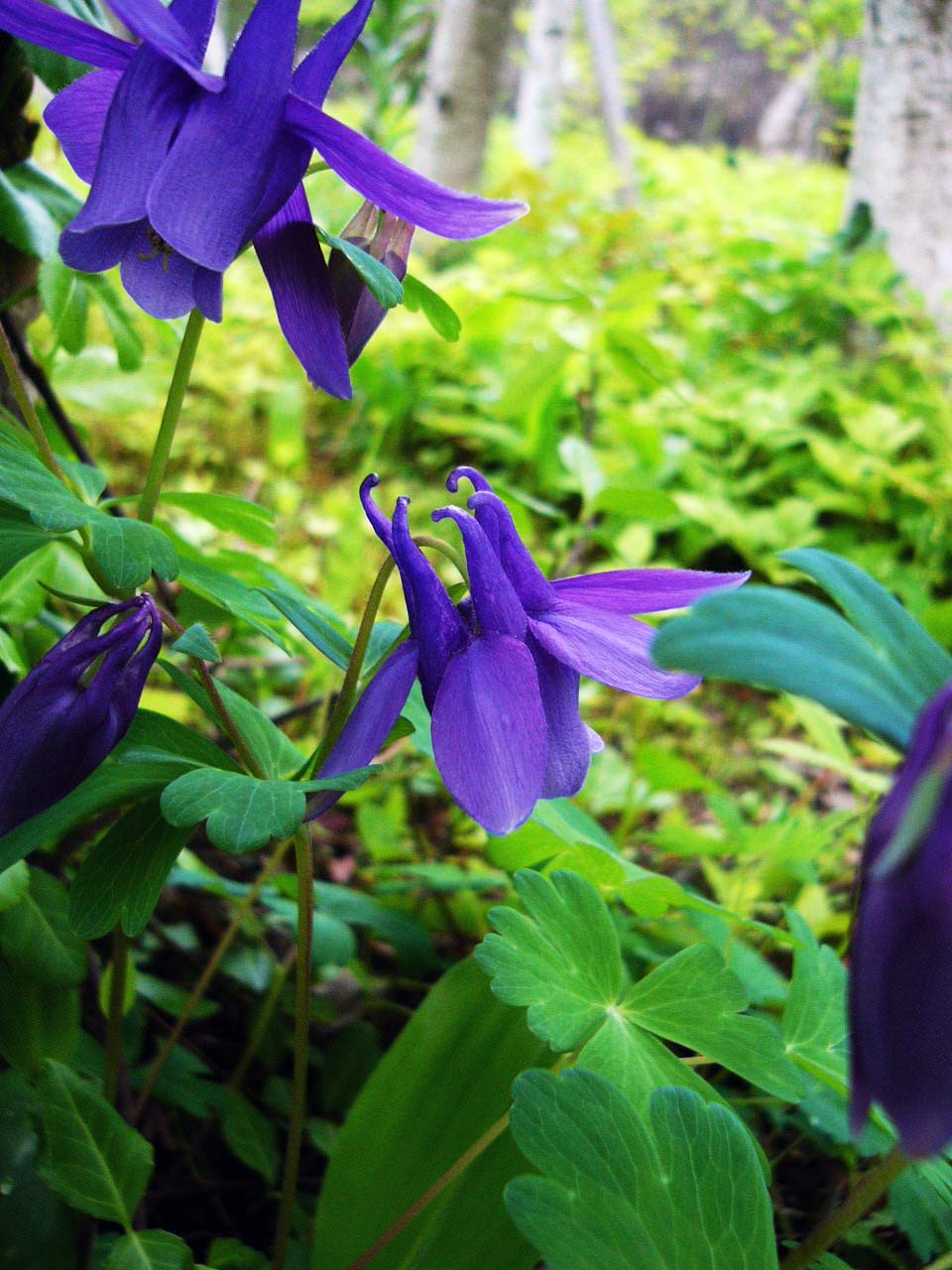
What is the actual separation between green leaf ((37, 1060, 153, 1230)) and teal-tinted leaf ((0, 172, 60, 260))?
66 centimetres

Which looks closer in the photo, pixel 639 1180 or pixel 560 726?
pixel 639 1180

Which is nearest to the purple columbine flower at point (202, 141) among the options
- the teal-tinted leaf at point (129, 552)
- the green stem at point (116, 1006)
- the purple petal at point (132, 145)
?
the purple petal at point (132, 145)

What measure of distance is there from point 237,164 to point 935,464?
235 centimetres

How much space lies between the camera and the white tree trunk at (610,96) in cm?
500

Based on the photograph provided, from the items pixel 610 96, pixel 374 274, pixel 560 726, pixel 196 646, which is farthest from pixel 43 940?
pixel 610 96

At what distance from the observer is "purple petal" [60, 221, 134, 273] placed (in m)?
0.57

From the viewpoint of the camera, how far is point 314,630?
0.64 meters

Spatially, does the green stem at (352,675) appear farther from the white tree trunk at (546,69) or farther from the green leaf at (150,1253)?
the white tree trunk at (546,69)

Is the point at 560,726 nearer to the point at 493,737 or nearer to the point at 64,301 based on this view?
the point at 493,737

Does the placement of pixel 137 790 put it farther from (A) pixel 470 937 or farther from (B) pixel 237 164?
(A) pixel 470 937

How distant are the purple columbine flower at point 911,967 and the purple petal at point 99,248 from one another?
0.51 m

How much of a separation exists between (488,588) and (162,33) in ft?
1.10

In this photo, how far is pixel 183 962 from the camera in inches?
45.6

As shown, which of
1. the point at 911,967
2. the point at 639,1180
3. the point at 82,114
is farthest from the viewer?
the point at 82,114
